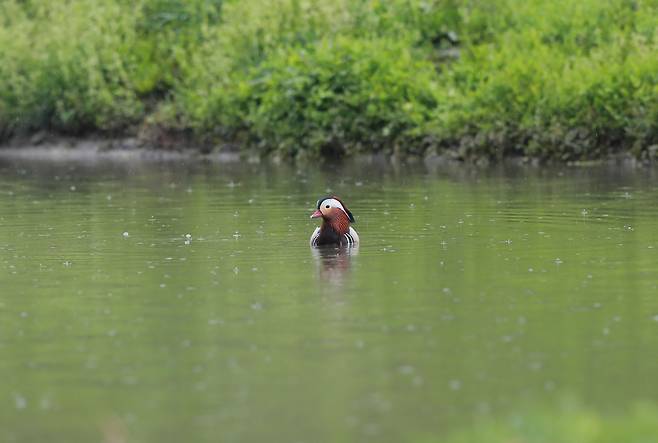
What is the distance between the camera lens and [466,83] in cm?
3756

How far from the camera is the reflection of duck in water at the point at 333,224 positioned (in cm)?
1877

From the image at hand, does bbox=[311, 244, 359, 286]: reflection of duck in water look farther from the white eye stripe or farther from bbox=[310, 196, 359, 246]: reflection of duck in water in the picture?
the white eye stripe

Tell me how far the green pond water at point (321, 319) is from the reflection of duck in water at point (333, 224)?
0.27 m

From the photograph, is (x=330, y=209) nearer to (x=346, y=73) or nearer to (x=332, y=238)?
(x=332, y=238)

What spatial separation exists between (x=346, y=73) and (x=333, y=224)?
63.6 feet

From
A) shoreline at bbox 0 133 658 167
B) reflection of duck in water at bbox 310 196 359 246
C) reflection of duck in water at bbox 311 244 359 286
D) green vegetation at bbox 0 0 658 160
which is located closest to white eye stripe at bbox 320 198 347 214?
reflection of duck in water at bbox 310 196 359 246

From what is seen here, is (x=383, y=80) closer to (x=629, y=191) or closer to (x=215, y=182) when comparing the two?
(x=215, y=182)

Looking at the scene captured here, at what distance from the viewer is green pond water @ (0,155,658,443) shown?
9.95 metres

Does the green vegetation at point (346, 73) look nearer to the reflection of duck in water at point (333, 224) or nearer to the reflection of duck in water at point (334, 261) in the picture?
the reflection of duck in water at point (333, 224)

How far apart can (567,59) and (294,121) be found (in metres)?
6.56

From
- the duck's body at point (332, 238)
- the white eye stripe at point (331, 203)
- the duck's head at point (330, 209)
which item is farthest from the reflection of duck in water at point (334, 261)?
the white eye stripe at point (331, 203)

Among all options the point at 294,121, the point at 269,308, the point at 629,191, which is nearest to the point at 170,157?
the point at 294,121

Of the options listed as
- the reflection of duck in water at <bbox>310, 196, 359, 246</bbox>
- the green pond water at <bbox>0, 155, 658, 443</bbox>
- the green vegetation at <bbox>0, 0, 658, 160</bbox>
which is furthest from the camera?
the green vegetation at <bbox>0, 0, 658, 160</bbox>

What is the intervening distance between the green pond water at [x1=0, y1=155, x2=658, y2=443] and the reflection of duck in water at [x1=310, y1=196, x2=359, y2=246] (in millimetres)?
273
